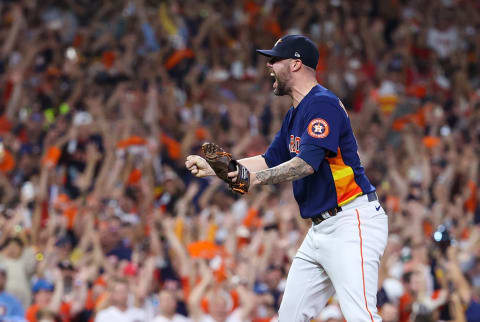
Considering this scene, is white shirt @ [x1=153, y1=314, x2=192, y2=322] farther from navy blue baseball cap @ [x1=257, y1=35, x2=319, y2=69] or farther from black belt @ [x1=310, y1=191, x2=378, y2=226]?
navy blue baseball cap @ [x1=257, y1=35, x2=319, y2=69]

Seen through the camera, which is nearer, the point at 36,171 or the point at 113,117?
the point at 36,171

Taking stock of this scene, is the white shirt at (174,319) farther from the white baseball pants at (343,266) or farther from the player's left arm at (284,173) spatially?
the player's left arm at (284,173)

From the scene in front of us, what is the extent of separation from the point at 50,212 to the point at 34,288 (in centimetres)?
157

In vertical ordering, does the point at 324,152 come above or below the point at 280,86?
below

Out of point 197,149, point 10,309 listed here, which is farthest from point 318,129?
point 197,149

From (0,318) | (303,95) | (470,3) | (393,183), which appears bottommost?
(0,318)

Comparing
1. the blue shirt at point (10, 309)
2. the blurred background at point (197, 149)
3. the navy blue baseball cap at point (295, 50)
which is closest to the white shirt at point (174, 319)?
the blurred background at point (197, 149)

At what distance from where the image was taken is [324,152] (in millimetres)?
4211

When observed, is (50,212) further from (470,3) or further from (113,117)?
(470,3)

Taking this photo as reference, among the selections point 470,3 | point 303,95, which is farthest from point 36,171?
point 470,3

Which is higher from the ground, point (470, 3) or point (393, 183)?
point (470, 3)

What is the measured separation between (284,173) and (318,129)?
327 millimetres

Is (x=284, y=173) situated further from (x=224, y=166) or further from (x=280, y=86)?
(x=280, y=86)

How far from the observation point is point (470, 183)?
1092 cm
